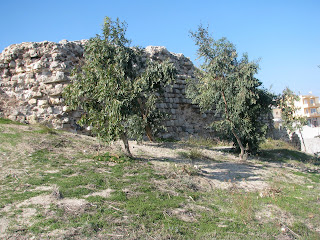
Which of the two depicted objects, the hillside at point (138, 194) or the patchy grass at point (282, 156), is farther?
the patchy grass at point (282, 156)

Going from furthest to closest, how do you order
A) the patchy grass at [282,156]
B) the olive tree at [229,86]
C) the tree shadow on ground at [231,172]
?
1. the patchy grass at [282,156]
2. the olive tree at [229,86]
3. the tree shadow on ground at [231,172]

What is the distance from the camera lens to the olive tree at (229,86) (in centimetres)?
1111

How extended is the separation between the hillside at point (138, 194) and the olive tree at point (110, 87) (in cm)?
105

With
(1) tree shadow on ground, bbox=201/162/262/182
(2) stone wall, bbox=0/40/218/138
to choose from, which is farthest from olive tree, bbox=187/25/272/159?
(2) stone wall, bbox=0/40/218/138

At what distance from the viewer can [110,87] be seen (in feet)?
26.4

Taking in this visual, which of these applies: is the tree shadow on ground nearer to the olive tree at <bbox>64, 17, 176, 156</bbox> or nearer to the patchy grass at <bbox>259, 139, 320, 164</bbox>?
the olive tree at <bbox>64, 17, 176, 156</bbox>

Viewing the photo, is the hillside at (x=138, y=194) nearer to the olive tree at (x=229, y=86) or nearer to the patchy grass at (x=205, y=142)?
the olive tree at (x=229, y=86)

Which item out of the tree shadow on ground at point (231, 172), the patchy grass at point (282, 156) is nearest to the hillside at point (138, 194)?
the tree shadow on ground at point (231, 172)

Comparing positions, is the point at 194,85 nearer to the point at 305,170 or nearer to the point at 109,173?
the point at 305,170

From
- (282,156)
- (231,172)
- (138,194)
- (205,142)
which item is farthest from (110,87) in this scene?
(282,156)

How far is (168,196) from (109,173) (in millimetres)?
1772

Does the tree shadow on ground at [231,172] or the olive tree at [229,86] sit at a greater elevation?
the olive tree at [229,86]

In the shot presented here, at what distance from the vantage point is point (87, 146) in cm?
985

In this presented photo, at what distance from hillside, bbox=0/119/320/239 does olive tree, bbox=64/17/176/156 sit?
105 centimetres
